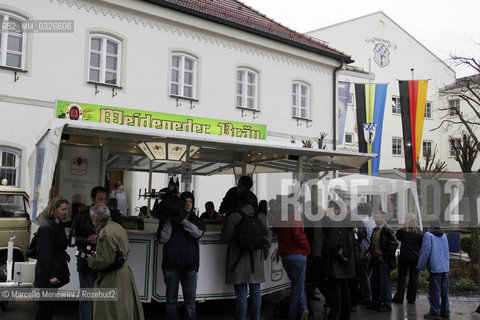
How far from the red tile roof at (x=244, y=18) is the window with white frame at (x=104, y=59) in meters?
1.92

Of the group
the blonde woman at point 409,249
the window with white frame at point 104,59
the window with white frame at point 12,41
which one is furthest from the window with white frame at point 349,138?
the blonde woman at point 409,249

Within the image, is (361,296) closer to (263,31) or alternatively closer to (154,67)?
(154,67)

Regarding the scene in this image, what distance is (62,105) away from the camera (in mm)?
13266

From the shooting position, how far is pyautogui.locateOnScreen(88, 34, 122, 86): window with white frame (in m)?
14.2

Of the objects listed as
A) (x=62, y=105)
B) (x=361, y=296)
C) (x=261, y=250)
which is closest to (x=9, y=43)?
(x=62, y=105)

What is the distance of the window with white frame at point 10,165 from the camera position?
41.2ft

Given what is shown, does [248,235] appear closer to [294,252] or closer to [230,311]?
[294,252]

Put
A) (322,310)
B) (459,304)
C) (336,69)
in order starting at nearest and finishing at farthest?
(322,310) < (459,304) < (336,69)

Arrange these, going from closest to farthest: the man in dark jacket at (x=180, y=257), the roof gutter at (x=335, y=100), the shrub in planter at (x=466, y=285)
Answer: the man in dark jacket at (x=180, y=257), the shrub in planter at (x=466, y=285), the roof gutter at (x=335, y=100)

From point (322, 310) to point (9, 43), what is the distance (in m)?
10.7

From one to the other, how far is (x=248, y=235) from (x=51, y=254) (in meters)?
2.53

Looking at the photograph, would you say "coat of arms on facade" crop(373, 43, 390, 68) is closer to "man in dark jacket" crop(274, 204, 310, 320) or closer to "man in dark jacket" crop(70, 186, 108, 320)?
"man in dark jacket" crop(274, 204, 310, 320)

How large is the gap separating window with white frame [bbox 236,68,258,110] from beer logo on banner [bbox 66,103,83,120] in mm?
5887

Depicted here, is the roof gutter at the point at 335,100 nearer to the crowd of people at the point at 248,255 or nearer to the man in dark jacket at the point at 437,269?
the crowd of people at the point at 248,255
